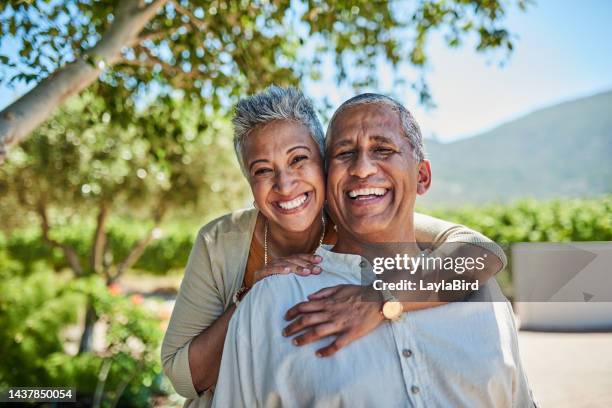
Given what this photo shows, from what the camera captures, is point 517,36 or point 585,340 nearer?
point 517,36

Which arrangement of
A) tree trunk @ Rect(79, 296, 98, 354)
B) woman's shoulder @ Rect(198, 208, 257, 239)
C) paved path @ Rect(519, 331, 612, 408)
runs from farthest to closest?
tree trunk @ Rect(79, 296, 98, 354)
paved path @ Rect(519, 331, 612, 408)
woman's shoulder @ Rect(198, 208, 257, 239)

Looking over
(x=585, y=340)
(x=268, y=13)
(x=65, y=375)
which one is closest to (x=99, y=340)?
(x=65, y=375)

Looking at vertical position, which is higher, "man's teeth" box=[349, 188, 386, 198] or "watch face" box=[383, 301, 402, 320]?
"man's teeth" box=[349, 188, 386, 198]

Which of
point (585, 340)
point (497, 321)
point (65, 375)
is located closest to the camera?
point (497, 321)

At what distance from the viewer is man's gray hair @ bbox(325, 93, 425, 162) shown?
6.33 ft

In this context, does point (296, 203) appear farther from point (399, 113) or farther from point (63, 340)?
point (63, 340)

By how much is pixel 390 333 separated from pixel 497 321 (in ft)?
1.35

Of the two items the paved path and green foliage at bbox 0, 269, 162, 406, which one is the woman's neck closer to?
green foliage at bbox 0, 269, 162, 406

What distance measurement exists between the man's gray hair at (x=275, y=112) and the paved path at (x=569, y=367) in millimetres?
4343

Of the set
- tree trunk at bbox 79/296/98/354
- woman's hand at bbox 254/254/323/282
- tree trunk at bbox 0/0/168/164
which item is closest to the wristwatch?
woman's hand at bbox 254/254/323/282

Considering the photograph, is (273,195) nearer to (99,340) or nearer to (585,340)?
(585,340)

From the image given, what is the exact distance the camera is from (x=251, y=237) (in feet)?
7.53

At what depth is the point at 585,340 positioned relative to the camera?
7285mm

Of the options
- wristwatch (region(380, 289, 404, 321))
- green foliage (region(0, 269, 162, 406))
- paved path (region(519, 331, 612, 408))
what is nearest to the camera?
wristwatch (region(380, 289, 404, 321))
